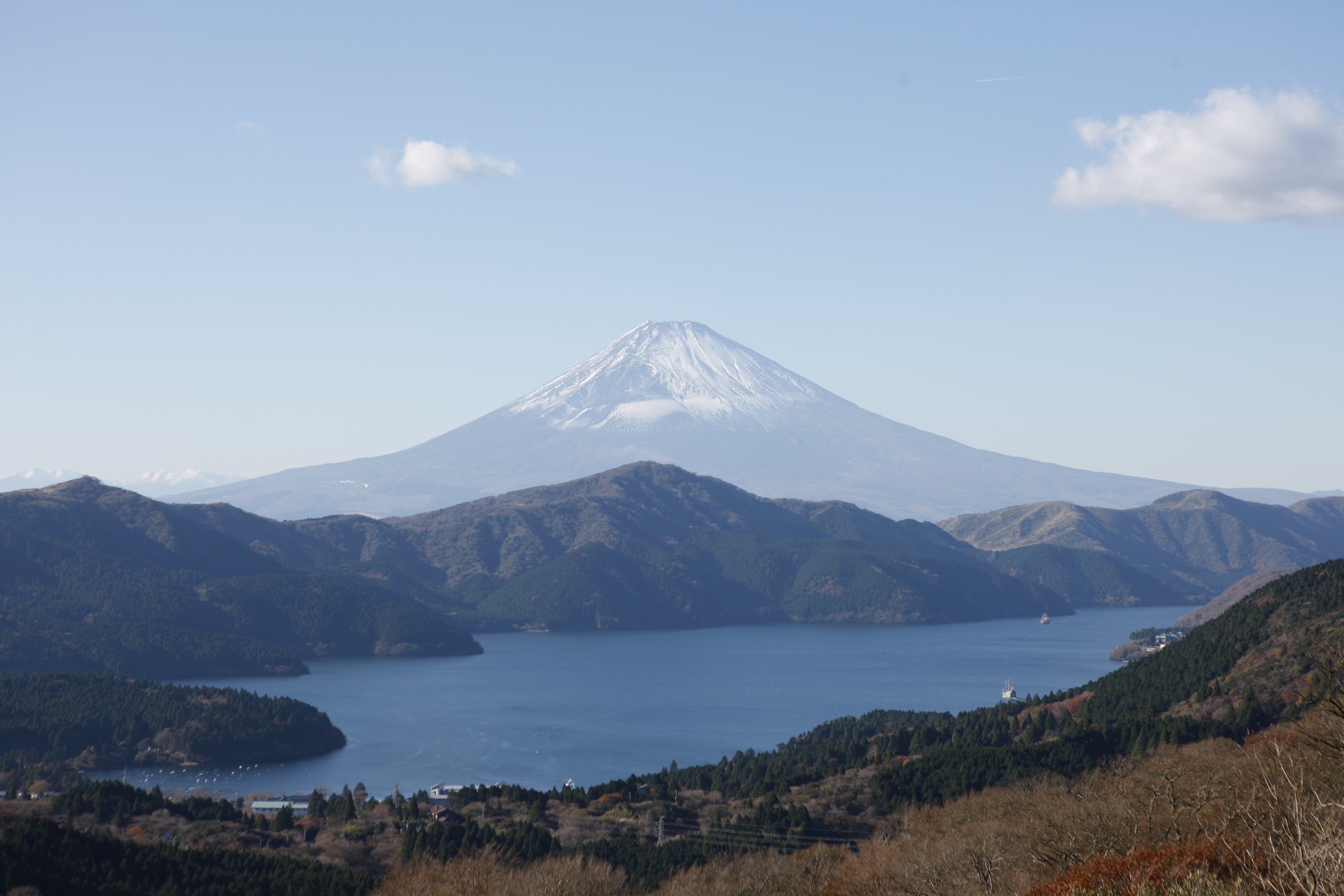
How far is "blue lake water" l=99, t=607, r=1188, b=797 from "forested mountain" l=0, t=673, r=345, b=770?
10.6 ft

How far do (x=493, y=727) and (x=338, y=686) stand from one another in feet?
139

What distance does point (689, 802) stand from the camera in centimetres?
6359

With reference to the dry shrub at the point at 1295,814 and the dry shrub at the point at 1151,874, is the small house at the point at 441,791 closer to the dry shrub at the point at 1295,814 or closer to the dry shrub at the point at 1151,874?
the dry shrub at the point at 1295,814

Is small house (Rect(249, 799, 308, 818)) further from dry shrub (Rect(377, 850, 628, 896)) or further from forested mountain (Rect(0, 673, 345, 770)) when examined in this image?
dry shrub (Rect(377, 850, 628, 896))

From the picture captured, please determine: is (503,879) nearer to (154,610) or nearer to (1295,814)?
(1295,814)

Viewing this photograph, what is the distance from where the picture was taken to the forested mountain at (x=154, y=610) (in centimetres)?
14388

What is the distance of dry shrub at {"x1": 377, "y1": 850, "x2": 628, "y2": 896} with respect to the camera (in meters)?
33.2

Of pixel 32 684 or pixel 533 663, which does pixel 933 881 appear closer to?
pixel 32 684

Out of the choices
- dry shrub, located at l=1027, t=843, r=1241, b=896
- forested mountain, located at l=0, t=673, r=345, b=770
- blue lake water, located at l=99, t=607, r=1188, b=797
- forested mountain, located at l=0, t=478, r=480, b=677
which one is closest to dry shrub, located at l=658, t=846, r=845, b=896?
dry shrub, located at l=1027, t=843, r=1241, b=896

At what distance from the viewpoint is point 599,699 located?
131 metres

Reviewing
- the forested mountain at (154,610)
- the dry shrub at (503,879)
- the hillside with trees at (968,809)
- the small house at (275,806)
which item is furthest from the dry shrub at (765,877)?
the forested mountain at (154,610)

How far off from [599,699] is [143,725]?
50632 mm

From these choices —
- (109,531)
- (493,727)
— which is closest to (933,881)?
(493,727)

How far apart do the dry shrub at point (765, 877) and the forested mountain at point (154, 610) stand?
11841cm
